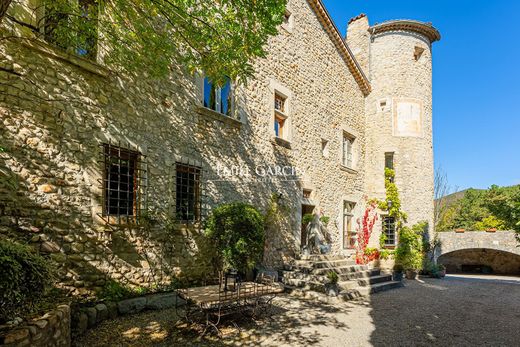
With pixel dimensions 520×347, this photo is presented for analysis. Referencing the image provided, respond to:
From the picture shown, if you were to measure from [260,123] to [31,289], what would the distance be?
21.8 ft

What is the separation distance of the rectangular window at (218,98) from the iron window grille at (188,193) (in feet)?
5.78

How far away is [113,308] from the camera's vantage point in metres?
4.80

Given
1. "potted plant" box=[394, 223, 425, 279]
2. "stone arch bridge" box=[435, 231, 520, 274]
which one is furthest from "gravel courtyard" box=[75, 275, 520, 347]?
"stone arch bridge" box=[435, 231, 520, 274]

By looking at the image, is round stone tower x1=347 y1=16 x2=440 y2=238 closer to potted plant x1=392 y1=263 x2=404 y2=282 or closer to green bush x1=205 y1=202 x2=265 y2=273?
potted plant x1=392 y1=263 x2=404 y2=282

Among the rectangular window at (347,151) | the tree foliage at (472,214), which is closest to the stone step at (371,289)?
the rectangular window at (347,151)

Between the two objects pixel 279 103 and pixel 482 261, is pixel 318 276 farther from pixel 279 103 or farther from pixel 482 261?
pixel 482 261

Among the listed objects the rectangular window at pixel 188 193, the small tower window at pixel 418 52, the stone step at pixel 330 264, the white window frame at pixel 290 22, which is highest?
the small tower window at pixel 418 52

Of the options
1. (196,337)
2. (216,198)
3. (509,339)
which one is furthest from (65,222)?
(509,339)

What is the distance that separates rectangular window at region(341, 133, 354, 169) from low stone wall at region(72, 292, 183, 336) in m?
9.27

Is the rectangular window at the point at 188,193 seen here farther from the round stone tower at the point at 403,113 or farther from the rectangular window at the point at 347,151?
the round stone tower at the point at 403,113

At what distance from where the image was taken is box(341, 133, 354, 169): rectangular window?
12.7 m

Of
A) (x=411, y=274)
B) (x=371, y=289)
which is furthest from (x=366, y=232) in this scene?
(x=371, y=289)

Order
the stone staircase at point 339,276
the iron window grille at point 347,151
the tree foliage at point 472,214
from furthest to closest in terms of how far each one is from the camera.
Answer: the tree foliage at point 472,214 < the iron window grille at point 347,151 < the stone staircase at point 339,276

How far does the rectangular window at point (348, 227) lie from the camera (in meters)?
12.0
